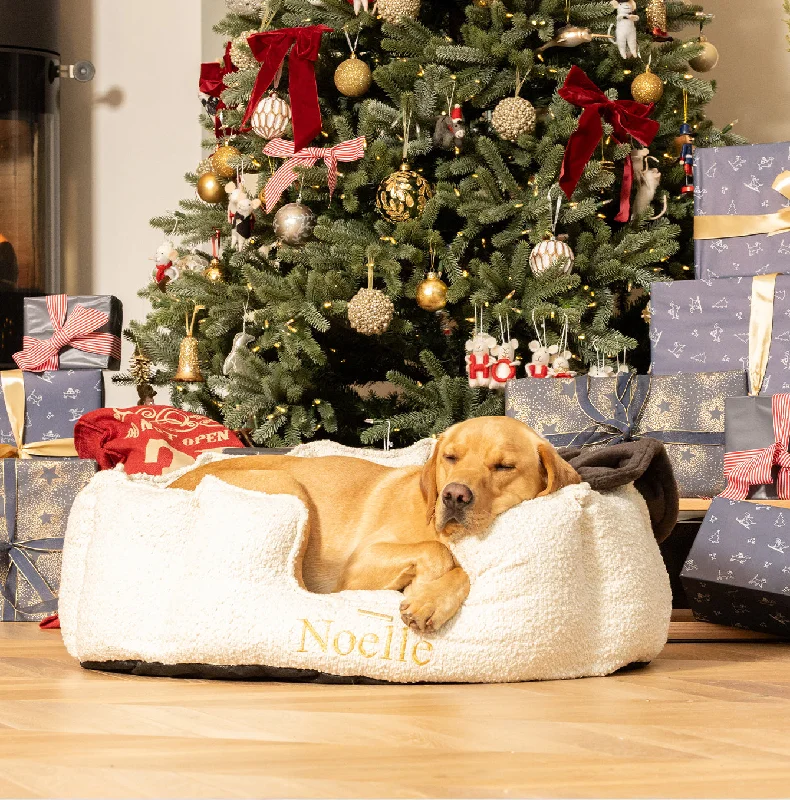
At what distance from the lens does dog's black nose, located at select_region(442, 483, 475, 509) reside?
7.84ft

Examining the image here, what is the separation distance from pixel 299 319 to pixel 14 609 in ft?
4.48

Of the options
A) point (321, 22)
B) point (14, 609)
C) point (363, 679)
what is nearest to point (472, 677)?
point (363, 679)

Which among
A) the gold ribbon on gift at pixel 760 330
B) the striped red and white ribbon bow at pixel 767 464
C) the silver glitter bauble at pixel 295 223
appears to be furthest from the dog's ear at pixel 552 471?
the silver glitter bauble at pixel 295 223

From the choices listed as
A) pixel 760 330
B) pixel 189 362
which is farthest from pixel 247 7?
pixel 760 330

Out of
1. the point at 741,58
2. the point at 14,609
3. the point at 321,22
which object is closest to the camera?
the point at 14,609

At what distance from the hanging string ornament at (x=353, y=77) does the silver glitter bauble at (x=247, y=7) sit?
0.59m

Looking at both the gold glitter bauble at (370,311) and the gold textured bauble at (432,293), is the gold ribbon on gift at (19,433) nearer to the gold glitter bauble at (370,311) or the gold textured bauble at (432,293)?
the gold glitter bauble at (370,311)

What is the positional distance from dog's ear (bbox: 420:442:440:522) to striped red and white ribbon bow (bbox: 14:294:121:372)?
1742 mm

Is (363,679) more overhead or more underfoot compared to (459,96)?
more underfoot

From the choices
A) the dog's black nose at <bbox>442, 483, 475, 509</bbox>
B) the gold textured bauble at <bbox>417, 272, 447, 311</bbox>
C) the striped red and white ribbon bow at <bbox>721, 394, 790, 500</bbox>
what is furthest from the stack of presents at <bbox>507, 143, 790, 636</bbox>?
the dog's black nose at <bbox>442, 483, 475, 509</bbox>

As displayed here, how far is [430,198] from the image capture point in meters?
4.06

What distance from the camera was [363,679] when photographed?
7.80 feet

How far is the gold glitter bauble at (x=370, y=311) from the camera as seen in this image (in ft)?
12.9

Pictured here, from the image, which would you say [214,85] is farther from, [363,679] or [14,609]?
[363,679]
